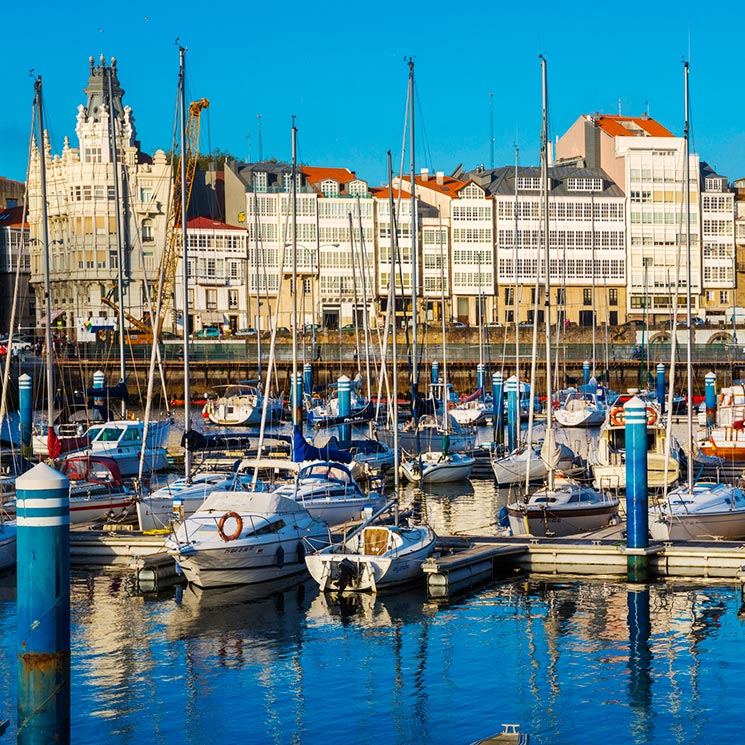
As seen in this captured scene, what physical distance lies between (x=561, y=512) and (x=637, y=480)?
14.4ft

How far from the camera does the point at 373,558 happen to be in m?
29.4

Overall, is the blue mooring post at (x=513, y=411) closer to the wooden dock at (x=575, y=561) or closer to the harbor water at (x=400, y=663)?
the wooden dock at (x=575, y=561)

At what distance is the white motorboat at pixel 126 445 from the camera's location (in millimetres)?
49219

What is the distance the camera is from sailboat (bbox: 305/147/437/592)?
2925cm

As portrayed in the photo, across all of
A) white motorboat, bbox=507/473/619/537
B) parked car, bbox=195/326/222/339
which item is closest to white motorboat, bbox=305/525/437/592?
white motorboat, bbox=507/473/619/537

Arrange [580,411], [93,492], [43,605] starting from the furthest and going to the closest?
[580,411] → [93,492] → [43,605]

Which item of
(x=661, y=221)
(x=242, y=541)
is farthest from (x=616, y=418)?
(x=661, y=221)

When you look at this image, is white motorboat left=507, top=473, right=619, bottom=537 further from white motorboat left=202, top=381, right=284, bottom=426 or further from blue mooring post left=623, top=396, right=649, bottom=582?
white motorboat left=202, top=381, right=284, bottom=426

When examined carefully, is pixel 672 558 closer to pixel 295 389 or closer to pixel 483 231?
pixel 295 389

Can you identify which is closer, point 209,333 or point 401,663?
point 401,663

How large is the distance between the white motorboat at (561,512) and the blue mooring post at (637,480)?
150 inches

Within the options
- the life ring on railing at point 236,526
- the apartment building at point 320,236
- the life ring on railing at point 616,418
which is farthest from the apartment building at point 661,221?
the life ring on railing at point 236,526

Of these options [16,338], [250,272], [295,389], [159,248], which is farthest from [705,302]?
[295,389]

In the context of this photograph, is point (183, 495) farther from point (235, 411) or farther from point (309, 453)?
point (235, 411)
